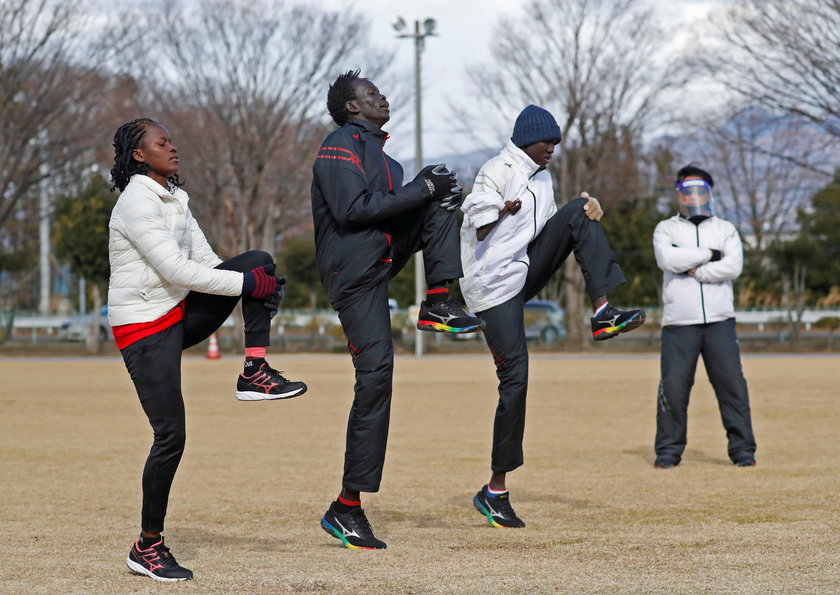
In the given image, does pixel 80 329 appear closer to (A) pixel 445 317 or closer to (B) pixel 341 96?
(B) pixel 341 96

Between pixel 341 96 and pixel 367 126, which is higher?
pixel 341 96

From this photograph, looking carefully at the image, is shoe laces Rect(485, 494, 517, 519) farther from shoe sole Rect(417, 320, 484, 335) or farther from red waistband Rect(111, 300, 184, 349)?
red waistband Rect(111, 300, 184, 349)

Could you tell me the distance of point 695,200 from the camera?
9.07m

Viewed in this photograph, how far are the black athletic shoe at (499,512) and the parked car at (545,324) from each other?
102 ft

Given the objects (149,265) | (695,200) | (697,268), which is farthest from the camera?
(695,200)

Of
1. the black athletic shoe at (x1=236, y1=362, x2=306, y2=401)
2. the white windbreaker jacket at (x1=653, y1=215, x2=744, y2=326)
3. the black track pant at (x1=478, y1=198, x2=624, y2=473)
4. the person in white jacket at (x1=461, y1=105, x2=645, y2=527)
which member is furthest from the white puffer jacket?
the white windbreaker jacket at (x1=653, y1=215, x2=744, y2=326)

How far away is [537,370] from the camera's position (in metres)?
23.4

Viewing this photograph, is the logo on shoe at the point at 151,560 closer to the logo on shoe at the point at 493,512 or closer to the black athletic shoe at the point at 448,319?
the black athletic shoe at the point at 448,319

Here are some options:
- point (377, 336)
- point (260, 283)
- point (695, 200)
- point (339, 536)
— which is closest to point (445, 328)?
point (377, 336)

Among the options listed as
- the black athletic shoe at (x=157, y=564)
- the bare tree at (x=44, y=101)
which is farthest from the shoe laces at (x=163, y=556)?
the bare tree at (x=44, y=101)

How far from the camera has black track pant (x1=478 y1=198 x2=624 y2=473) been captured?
19.7ft

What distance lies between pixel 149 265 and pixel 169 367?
1.38 feet

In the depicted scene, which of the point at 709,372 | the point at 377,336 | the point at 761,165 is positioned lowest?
→ the point at 709,372

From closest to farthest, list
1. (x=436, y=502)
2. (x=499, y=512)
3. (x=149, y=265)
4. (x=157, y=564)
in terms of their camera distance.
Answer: (x=157, y=564) → (x=149, y=265) → (x=499, y=512) → (x=436, y=502)
